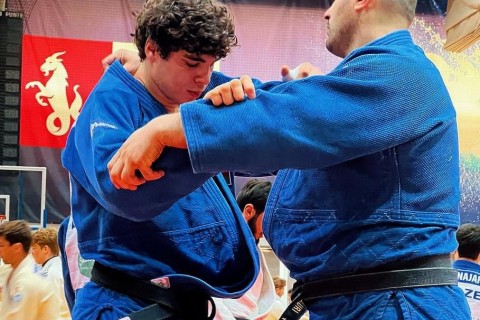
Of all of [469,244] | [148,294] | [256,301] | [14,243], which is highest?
[148,294]

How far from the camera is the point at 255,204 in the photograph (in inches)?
158

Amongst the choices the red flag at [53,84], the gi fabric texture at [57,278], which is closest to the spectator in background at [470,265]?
the gi fabric texture at [57,278]

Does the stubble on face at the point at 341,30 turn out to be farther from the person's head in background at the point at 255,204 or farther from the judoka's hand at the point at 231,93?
the person's head in background at the point at 255,204

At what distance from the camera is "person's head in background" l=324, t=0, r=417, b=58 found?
76.9 inches

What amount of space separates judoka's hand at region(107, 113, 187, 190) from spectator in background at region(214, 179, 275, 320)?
1579mm

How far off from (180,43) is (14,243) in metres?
4.85

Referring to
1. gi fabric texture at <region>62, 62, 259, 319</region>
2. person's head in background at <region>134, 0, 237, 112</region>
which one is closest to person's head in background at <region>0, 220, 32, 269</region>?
gi fabric texture at <region>62, 62, 259, 319</region>

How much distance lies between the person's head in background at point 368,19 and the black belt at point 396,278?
0.60m

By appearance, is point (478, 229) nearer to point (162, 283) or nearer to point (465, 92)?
point (162, 283)

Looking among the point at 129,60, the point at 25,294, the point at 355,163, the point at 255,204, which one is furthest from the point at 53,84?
the point at 355,163

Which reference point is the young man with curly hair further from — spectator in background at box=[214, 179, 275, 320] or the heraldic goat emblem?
the heraldic goat emblem

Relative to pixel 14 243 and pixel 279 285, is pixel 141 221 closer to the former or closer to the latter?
pixel 14 243

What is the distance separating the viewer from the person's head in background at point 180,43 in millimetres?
1800

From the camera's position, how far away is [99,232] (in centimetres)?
186
